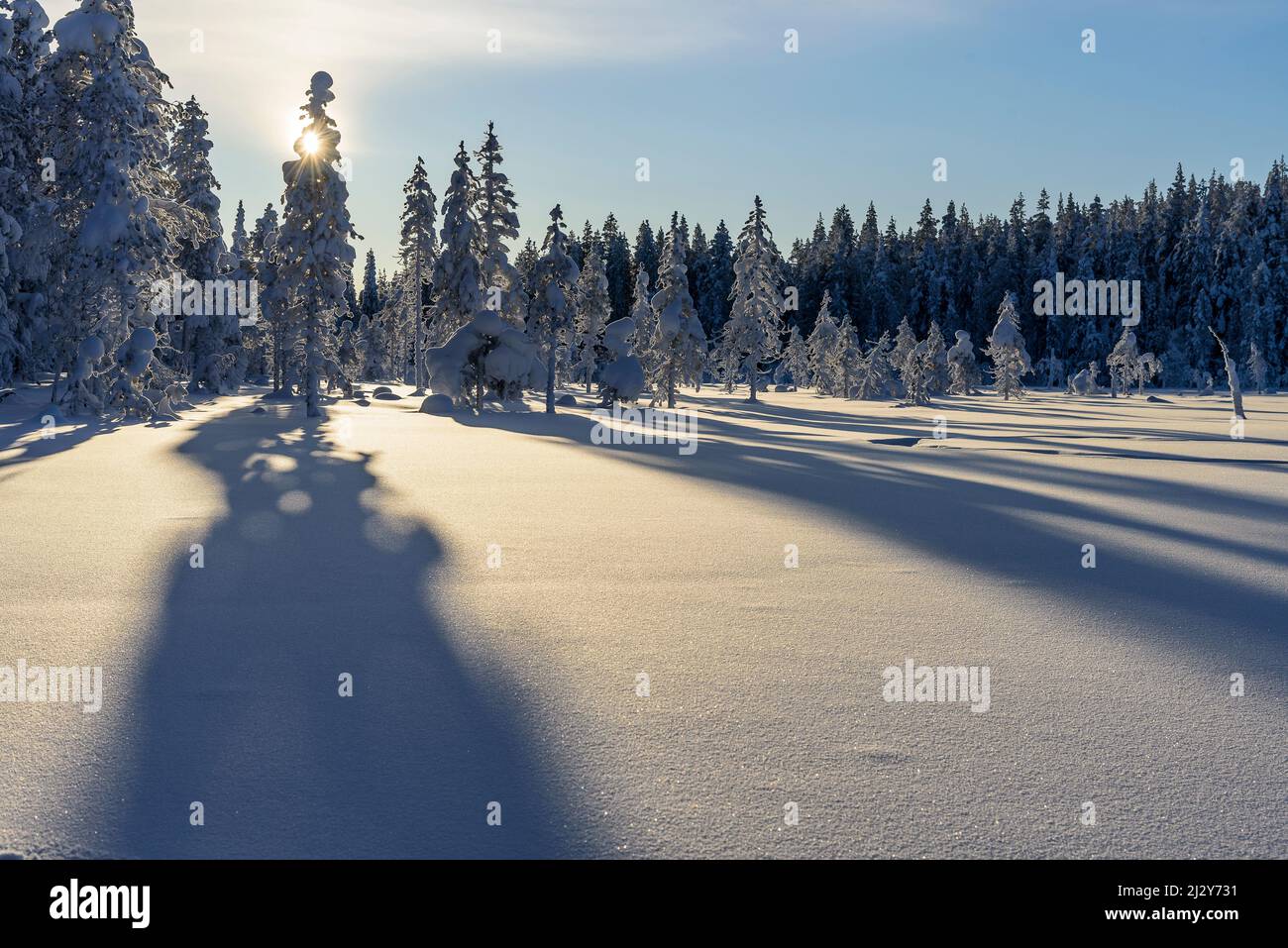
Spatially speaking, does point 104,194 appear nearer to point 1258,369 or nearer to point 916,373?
point 916,373

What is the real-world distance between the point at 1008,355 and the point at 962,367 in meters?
9.25

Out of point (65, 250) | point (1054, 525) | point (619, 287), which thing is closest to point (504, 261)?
point (65, 250)

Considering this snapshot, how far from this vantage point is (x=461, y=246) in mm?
50188

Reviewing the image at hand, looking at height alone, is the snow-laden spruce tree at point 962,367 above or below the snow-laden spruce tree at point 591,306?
below

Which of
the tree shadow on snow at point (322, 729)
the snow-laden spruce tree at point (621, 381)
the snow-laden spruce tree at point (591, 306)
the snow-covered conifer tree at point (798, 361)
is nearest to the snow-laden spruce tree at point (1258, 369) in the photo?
the snow-covered conifer tree at point (798, 361)

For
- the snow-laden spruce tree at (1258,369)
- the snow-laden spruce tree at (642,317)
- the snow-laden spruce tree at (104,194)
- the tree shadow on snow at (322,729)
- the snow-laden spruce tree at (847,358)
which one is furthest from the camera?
the snow-laden spruce tree at (1258,369)

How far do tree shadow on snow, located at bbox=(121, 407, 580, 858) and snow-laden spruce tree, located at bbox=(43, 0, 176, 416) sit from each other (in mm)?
25601

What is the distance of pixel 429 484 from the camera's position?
52.1 ft

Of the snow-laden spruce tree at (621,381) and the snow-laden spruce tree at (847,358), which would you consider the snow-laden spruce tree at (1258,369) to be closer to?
the snow-laden spruce tree at (847,358)

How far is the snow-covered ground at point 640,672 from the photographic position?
3973 millimetres

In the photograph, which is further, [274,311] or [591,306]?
[591,306]

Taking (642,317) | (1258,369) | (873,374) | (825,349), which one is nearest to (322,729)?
(873,374)

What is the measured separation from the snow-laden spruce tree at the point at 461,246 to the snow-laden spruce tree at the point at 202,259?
1201 centimetres

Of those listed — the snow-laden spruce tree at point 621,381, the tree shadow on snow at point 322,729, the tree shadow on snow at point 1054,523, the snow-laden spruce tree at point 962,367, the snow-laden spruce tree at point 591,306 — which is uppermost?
the snow-laden spruce tree at point 591,306
